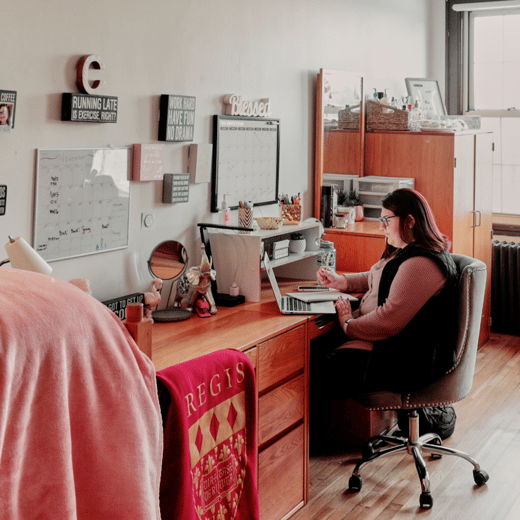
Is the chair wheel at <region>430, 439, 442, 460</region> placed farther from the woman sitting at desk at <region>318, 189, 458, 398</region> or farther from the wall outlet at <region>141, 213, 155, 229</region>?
the wall outlet at <region>141, 213, 155, 229</region>

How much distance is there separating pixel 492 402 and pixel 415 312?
4.93 feet

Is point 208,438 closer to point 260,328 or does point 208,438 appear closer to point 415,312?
point 260,328

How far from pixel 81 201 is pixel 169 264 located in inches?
21.9

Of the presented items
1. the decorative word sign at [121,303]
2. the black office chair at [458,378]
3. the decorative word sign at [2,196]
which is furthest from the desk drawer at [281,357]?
the decorative word sign at [2,196]

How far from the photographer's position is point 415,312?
9.61ft

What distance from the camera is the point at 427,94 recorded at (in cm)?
535

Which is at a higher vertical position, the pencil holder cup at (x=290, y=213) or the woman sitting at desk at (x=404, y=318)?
the pencil holder cup at (x=290, y=213)

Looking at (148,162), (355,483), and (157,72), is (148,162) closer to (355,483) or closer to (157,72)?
(157,72)

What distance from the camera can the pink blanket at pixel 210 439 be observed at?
194cm

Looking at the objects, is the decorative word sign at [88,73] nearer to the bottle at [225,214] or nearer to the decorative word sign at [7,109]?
the decorative word sign at [7,109]

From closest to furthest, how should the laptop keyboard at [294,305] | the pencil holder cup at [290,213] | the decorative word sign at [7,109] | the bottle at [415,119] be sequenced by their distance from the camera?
the decorative word sign at [7,109], the laptop keyboard at [294,305], the pencil holder cup at [290,213], the bottle at [415,119]

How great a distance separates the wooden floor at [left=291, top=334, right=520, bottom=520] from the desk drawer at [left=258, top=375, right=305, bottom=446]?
0.41m

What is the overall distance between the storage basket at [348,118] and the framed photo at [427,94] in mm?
778

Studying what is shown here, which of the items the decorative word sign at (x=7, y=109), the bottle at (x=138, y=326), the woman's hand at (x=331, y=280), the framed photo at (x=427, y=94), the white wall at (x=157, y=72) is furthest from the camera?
the framed photo at (x=427, y=94)
